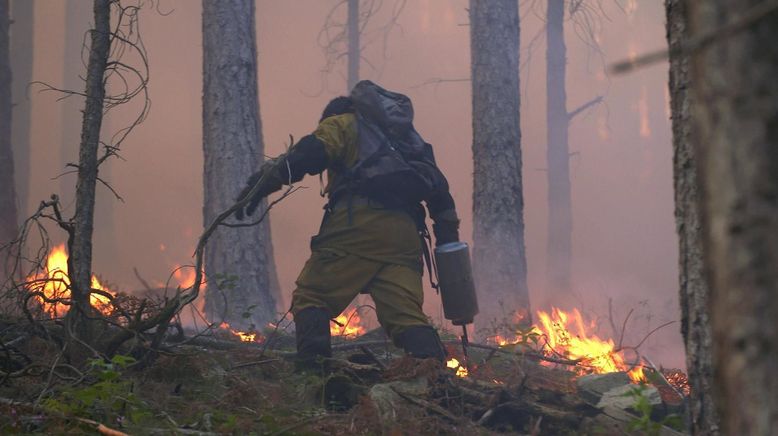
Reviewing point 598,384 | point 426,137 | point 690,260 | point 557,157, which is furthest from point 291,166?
point 426,137

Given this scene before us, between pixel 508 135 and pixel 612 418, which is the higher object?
pixel 508 135

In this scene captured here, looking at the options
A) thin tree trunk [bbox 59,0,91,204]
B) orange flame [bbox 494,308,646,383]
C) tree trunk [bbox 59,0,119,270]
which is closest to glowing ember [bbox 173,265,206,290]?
tree trunk [bbox 59,0,119,270]

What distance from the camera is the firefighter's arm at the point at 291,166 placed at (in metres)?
4.61

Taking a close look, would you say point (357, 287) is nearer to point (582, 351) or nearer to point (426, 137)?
point (582, 351)

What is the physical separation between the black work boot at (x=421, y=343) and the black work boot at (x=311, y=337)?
0.43 metres

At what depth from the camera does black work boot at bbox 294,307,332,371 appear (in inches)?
179

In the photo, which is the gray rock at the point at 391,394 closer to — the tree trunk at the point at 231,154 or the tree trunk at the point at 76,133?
the tree trunk at the point at 231,154

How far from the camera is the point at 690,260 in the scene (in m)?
2.73

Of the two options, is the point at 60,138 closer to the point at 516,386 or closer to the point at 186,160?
the point at 186,160

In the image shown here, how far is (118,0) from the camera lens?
4527mm

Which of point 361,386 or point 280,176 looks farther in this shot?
point 280,176

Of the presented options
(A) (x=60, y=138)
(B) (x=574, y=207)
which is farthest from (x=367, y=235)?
(B) (x=574, y=207)

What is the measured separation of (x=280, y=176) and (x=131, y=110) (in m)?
16.4

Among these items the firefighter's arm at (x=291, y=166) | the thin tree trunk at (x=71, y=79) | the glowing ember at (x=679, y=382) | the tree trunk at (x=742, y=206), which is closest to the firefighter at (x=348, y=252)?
the firefighter's arm at (x=291, y=166)
